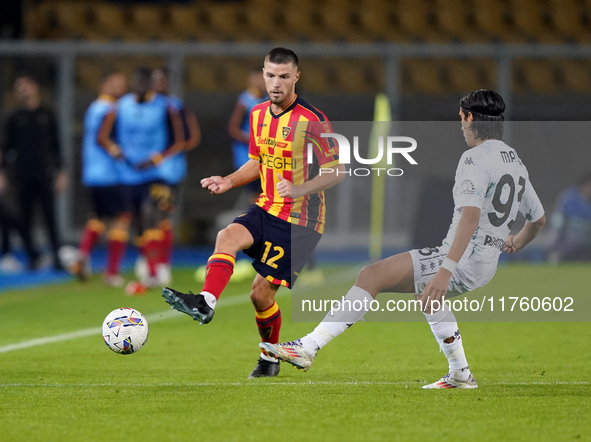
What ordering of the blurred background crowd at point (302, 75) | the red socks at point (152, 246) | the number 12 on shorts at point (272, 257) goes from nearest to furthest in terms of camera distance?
the number 12 on shorts at point (272, 257)
the red socks at point (152, 246)
the blurred background crowd at point (302, 75)

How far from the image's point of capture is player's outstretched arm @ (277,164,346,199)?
Result: 4898 mm

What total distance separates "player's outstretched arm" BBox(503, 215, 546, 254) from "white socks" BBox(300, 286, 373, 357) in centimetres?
85

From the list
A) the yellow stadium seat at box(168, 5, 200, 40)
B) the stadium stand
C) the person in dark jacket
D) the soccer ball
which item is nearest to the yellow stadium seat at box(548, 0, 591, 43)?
the stadium stand

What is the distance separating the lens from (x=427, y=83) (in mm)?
15227

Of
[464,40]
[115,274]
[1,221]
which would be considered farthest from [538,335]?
[464,40]

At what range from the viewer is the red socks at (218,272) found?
495 centimetres

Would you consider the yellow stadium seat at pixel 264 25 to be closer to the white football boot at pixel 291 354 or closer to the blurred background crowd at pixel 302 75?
the blurred background crowd at pixel 302 75

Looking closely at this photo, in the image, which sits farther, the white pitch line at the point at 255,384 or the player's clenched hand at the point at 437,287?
the white pitch line at the point at 255,384

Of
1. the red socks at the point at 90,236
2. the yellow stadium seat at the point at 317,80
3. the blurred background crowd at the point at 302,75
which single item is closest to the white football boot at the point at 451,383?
the blurred background crowd at the point at 302,75

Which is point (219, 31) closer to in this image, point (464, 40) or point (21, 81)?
point (464, 40)

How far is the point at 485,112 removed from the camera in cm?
468

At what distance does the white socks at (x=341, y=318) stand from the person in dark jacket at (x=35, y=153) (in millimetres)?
7447

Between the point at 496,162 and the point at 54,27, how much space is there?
13444 millimetres

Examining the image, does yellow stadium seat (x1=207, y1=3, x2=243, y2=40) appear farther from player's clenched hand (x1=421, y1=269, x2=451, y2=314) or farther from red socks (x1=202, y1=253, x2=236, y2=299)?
→ player's clenched hand (x1=421, y1=269, x2=451, y2=314)
